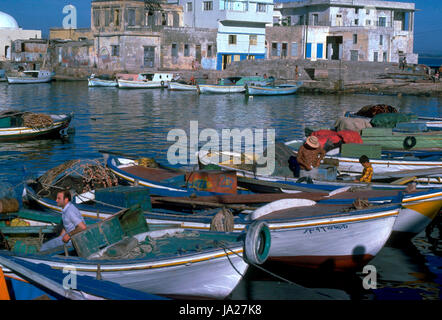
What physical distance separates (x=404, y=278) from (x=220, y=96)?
137 feet

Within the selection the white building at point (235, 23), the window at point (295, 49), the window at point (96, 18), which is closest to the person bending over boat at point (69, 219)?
the white building at point (235, 23)

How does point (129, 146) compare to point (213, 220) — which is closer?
point (213, 220)

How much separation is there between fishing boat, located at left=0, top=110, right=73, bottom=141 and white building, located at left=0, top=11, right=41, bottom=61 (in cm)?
5296

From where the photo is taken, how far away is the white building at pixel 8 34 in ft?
246

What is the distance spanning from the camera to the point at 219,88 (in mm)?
53000

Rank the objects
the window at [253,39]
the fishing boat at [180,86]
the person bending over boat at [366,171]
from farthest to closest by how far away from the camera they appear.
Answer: the window at [253,39] → the fishing boat at [180,86] → the person bending over boat at [366,171]

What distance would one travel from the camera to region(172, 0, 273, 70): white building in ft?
212

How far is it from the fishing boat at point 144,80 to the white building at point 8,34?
24.6 meters

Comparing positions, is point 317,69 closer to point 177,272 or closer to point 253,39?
point 253,39

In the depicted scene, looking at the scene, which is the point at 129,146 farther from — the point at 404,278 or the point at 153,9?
the point at 153,9

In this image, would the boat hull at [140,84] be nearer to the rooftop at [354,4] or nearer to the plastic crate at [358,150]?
the rooftop at [354,4]

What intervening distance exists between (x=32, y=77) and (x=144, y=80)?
12523mm

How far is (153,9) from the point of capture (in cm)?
6662
